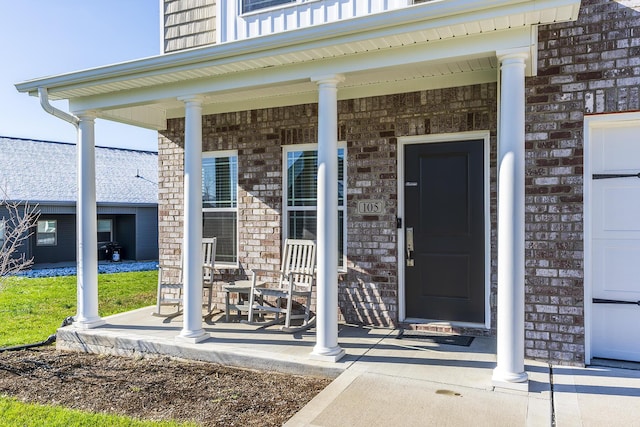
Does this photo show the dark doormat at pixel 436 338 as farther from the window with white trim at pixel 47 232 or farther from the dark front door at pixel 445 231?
the window with white trim at pixel 47 232

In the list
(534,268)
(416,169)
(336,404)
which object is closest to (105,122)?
(416,169)

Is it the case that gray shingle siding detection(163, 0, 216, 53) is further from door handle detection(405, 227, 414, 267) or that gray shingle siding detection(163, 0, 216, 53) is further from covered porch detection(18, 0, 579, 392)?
door handle detection(405, 227, 414, 267)

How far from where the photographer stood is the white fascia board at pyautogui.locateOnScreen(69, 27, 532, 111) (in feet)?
11.9

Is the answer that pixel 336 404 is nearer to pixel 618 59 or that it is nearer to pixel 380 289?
pixel 380 289

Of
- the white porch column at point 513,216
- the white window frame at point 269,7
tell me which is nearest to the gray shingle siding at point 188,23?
the white window frame at point 269,7

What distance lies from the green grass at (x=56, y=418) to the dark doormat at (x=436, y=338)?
2524 mm

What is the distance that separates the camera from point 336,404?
3404 mm

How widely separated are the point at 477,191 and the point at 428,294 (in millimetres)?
1246

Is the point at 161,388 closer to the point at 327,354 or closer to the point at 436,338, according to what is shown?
the point at 327,354

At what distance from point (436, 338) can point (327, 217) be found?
6.06 ft

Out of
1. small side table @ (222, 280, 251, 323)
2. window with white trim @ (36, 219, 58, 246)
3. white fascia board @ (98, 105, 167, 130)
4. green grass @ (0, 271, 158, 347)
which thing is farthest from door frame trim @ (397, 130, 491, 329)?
window with white trim @ (36, 219, 58, 246)

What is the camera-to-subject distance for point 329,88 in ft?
13.9

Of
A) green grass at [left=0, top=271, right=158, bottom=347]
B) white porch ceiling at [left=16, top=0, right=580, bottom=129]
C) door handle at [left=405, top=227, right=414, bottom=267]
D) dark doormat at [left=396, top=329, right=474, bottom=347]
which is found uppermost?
white porch ceiling at [left=16, top=0, right=580, bottom=129]

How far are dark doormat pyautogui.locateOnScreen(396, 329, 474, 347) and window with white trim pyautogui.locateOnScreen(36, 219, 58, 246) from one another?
15.9 metres
